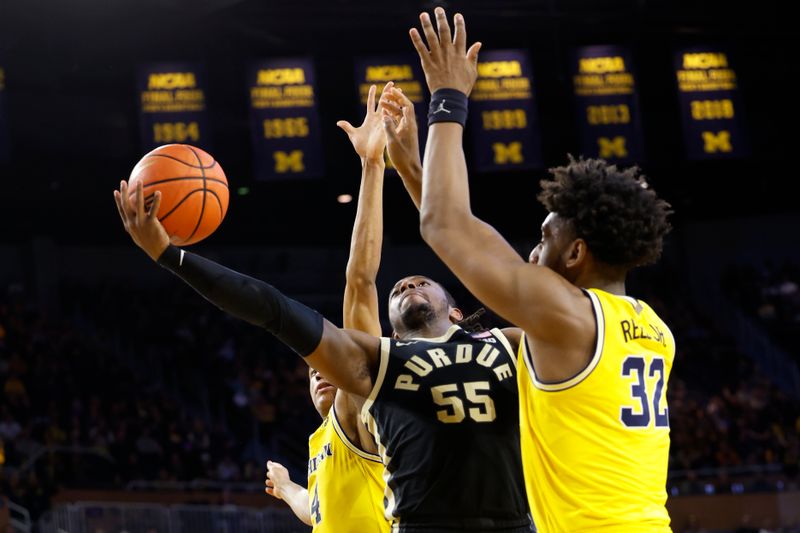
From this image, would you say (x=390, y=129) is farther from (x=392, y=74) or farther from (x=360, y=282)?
(x=392, y=74)

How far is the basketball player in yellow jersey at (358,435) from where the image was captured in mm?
4527

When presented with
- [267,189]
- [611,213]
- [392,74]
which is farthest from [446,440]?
[267,189]

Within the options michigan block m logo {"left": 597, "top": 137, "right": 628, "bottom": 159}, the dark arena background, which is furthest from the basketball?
michigan block m logo {"left": 597, "top": 137, "right": 628, "bottom": 159}

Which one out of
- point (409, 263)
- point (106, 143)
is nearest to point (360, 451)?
point (106, 143)

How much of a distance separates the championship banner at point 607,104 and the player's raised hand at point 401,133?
12.1 metres

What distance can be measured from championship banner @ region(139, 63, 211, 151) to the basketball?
1070 centimetres

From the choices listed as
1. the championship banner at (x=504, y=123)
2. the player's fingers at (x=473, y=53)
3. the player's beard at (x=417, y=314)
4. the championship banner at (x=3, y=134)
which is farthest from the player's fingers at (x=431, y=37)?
the championship banner at (x=504, y=123)

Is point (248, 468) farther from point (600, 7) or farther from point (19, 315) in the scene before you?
point (600, 7)

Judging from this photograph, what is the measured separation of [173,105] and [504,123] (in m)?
4.78

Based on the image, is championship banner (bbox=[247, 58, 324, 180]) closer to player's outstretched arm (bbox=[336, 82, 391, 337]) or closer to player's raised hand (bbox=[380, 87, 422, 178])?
player's outstretched arm (bbox=[336, 82, 391, 337])

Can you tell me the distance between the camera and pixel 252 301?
3422mm

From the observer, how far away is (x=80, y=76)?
58.0 feet

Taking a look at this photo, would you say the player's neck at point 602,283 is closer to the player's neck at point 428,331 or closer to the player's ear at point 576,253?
the player's ear at point 576,253

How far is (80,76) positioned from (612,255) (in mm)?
16048
